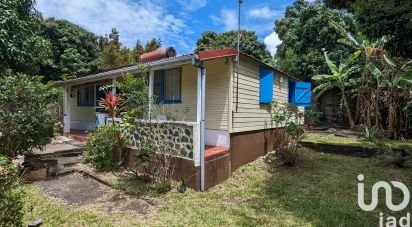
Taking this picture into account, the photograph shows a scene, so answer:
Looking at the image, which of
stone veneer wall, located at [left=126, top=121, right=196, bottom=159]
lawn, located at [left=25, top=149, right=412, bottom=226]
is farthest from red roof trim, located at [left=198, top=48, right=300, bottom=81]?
lawn, located at [left=25, top=149, right=412, bottom=226]

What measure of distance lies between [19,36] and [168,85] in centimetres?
472

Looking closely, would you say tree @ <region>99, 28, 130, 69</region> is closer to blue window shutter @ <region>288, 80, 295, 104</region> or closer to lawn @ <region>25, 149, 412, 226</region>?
blue window shutter @ <region>288, 80, 295, 104</region>

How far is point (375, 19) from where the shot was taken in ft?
20.2

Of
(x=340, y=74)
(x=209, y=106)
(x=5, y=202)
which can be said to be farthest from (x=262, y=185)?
(x=340, y=74)

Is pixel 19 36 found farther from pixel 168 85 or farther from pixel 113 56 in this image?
pixel 113 56

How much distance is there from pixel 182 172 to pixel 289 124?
4.07 m

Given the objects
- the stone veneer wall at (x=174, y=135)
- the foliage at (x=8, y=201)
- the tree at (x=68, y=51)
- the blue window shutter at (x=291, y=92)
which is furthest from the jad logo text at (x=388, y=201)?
the tree at (x=68, y=51)

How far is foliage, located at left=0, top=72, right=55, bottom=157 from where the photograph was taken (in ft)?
24.6

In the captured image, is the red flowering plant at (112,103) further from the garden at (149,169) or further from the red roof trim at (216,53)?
the red roof trim at (216,53)

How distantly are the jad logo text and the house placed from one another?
3108 millimetres

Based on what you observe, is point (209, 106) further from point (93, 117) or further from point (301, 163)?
point (93, 117)

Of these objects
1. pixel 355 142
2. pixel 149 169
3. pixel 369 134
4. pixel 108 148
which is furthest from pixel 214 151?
pixel 355 142

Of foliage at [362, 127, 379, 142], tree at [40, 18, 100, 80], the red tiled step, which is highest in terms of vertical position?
tree at [40, 18, 100, 80]

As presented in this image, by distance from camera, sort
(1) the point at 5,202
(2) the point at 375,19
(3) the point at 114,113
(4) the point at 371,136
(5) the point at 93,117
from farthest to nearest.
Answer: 1. (5) the point at 93,117
2. (4) the point at 371,136
3. (3) the point at 114,113
4. (2) the point at 375,19
5. (1) the point at 5,202
